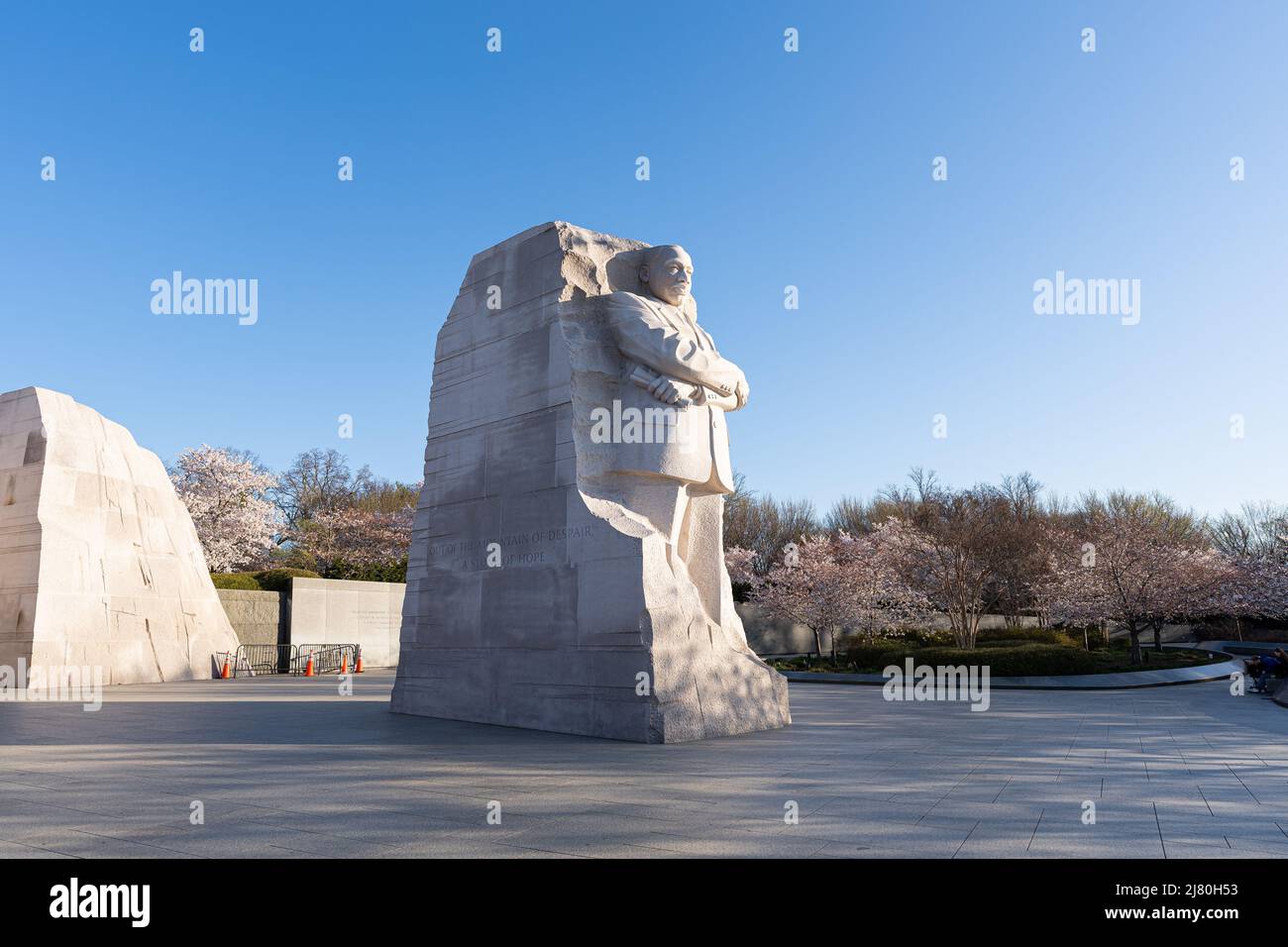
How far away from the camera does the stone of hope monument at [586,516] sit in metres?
9.29

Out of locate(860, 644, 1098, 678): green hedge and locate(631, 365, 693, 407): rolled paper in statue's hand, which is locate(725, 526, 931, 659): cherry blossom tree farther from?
locate(631, 365, 693, 407): rolled paper in statue's hand

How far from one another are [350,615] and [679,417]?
2216cm

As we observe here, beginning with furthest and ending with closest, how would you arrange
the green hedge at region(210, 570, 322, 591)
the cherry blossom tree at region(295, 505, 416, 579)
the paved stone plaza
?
1. the cherry blossom tree at region(295, 505, 416, 579)
2. the green hedge at region(210, 570, 322, 591)
3. the paved stone plaza

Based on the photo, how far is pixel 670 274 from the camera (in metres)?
10.8

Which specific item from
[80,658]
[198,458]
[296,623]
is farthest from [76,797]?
[198,458]

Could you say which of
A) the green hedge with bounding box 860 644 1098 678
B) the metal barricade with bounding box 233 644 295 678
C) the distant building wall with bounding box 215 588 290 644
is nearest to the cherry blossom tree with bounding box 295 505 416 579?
the distant building wall with bounding box 215 588 290 644

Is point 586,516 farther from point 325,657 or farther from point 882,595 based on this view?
point 882,595

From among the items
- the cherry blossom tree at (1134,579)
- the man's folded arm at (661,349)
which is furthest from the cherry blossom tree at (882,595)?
the man's folded arm at (661,349)

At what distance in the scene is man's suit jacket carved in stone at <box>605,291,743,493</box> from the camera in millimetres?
9914

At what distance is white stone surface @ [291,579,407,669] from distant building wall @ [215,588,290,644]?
16.1 inches

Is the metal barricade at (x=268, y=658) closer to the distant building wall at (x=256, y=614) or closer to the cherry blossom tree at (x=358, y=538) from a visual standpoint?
the distant building wall at (x=256, y=614)

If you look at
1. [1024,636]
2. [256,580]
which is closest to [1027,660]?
[1024,636]
